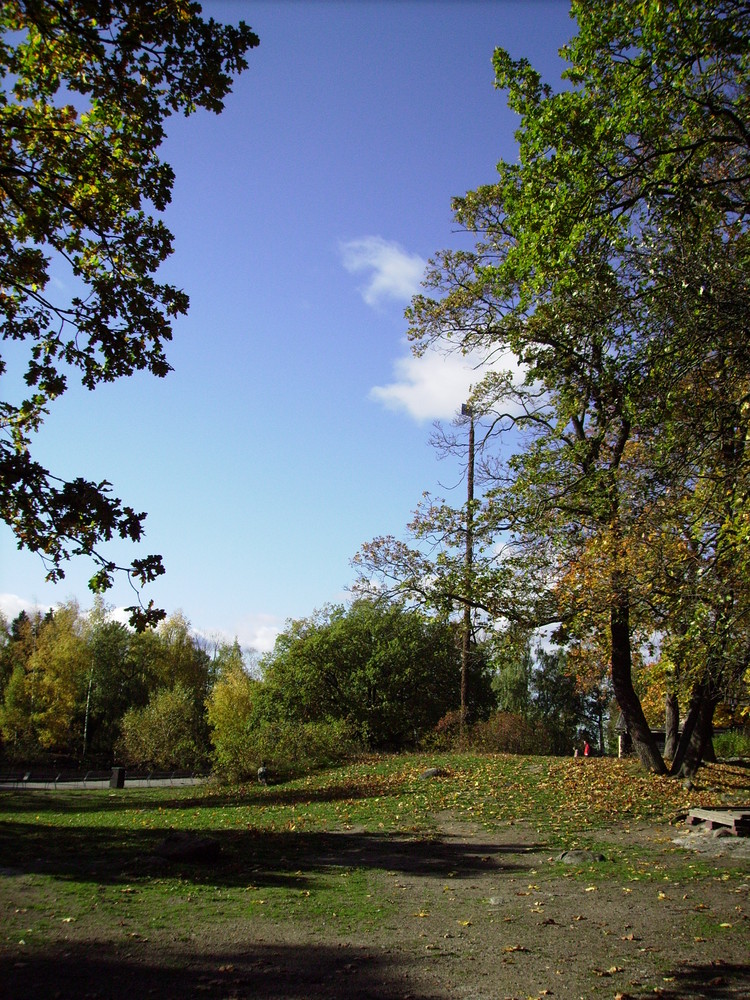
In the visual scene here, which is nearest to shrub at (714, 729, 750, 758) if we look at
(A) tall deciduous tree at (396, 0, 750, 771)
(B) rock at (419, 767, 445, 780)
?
(B) rock at (419, 767, 445, 780)

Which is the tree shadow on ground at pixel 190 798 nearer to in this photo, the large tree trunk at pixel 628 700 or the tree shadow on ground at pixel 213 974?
the large tree trunk at pixel 628 700

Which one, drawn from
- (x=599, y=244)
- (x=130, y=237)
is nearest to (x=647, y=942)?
(x=599, y=244)

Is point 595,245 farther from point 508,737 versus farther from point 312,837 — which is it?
point 508,737

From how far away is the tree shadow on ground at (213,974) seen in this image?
5.40 m

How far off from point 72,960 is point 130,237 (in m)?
6.84

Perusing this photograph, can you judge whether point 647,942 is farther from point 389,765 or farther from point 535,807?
point 389,765

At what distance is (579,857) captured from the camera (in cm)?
1031

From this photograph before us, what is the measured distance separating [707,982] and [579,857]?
16.6 ft

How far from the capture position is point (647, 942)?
21.4ft

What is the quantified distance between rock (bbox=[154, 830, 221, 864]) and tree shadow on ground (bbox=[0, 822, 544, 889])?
0.05 feet

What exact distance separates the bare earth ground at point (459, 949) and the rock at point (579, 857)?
1.65 ft

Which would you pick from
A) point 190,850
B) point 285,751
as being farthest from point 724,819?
point 285,751

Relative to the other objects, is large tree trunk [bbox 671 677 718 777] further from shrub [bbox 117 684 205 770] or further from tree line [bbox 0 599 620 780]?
shrub [bbox 117 684 205 770]

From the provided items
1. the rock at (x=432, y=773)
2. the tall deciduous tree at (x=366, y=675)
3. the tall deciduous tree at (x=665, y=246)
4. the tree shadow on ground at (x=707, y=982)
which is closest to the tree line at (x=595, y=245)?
the tall deciduous tree at (x=665, y=246)
